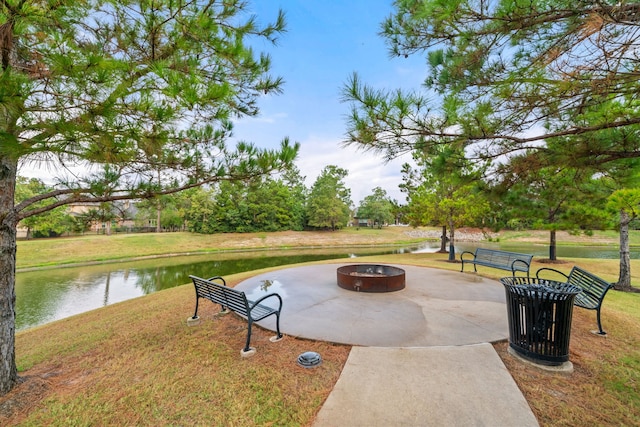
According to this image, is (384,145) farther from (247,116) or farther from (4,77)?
(4,77)

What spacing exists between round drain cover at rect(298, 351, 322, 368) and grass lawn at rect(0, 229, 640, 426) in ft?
0.21

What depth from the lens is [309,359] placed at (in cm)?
268

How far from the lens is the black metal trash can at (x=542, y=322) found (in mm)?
2490

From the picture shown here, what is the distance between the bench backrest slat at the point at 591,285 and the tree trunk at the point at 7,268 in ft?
21.6

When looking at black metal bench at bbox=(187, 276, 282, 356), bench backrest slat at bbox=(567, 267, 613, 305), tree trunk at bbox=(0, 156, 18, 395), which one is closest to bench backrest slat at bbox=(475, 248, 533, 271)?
bench backrest slat at bbox=(567, 267, 613, 305)

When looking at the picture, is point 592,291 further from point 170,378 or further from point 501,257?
point 170,378

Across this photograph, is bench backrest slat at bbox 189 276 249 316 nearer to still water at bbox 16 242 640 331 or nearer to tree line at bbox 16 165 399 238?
still water at bbox 16 242 640 331

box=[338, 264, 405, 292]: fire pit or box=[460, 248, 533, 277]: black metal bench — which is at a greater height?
box=[460, 248, 533, 277]: black metal bench

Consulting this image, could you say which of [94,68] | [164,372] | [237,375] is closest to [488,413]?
[237,375]

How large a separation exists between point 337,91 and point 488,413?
3094mm

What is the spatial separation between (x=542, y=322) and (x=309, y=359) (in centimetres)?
240

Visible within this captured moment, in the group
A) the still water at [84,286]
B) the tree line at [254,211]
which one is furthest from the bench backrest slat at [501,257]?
the tree line at [254,211]

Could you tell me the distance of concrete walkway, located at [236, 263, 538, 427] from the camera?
76.2 inches

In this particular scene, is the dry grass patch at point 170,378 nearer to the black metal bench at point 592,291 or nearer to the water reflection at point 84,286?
the black metal bench at point 592,291
